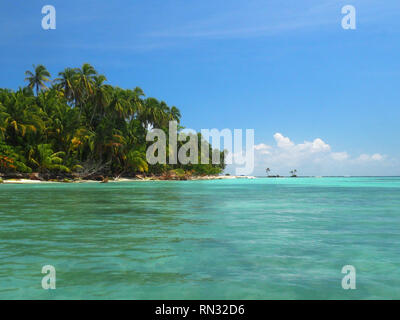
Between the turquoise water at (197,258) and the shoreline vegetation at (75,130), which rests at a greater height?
the shoreline vegetation at (75,130)

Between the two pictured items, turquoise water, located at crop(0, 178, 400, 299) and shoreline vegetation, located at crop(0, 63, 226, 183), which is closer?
turquoise water, located at crop(0, 178, 400, 299)

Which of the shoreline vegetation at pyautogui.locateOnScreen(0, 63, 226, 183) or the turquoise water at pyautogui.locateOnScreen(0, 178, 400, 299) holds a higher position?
the shoreline vegetation at pyautogui.locateOnScreen(0, 63, 226, 183)

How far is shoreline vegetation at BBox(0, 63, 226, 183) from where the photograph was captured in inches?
2069

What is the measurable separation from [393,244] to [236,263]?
4.61 meters

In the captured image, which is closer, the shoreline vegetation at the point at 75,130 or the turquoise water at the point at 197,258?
the turquoise water at the point at 197,258

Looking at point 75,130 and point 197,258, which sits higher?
point 75,130

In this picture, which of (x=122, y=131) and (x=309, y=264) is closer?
(x=309, y=264)

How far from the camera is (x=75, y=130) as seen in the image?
60.4m

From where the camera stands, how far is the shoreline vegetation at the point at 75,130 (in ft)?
172

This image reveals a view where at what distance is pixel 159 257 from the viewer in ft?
24.5

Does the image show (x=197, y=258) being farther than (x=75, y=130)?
No

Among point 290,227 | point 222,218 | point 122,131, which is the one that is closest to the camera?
point 290,227
